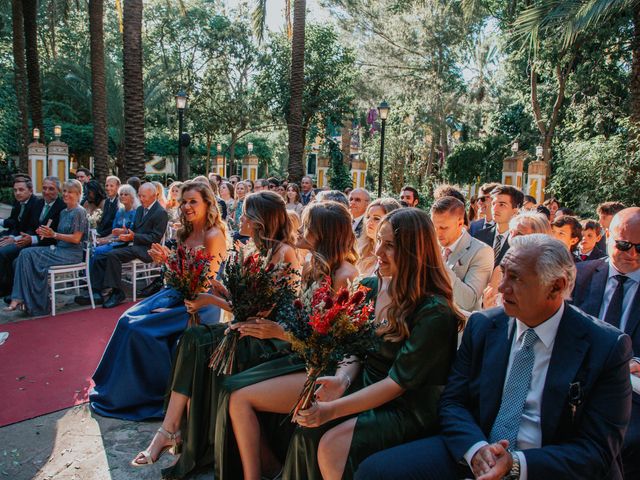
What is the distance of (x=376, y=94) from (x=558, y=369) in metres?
26.3

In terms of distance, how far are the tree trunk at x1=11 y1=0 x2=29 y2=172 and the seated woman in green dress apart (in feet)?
63.8

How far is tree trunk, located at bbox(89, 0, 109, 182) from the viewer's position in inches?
548

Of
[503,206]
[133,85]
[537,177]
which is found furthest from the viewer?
[537,177]

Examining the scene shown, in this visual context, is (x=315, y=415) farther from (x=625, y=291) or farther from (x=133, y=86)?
(x=133, y=86)

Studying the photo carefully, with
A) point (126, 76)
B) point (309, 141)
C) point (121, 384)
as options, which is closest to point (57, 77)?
point (309, 141)

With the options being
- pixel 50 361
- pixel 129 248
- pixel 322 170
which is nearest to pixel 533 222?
pixel 50 361

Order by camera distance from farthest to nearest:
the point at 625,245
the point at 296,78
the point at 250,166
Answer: the point at 250,166 → the point at 296,78 → the point at 625,245

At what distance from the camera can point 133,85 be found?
11.9 metres

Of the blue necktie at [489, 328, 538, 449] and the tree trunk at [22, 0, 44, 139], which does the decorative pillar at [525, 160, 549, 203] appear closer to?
the blue necktie at [489, 328, 538, 449]

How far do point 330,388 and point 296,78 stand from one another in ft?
45.3

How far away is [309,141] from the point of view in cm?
2809

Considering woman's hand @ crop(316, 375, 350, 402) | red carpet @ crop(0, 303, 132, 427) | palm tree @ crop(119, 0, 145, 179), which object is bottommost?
red carpet @ crop(0, 303, 132, 427)

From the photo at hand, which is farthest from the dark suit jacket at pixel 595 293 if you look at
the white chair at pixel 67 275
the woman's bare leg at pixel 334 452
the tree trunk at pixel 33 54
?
the tree trunk at pixel 33 54

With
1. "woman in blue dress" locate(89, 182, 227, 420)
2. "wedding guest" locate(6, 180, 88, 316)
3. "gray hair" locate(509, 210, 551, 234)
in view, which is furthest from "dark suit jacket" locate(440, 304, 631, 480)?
"wedding guest" locate(6, 180, 88, 316)
